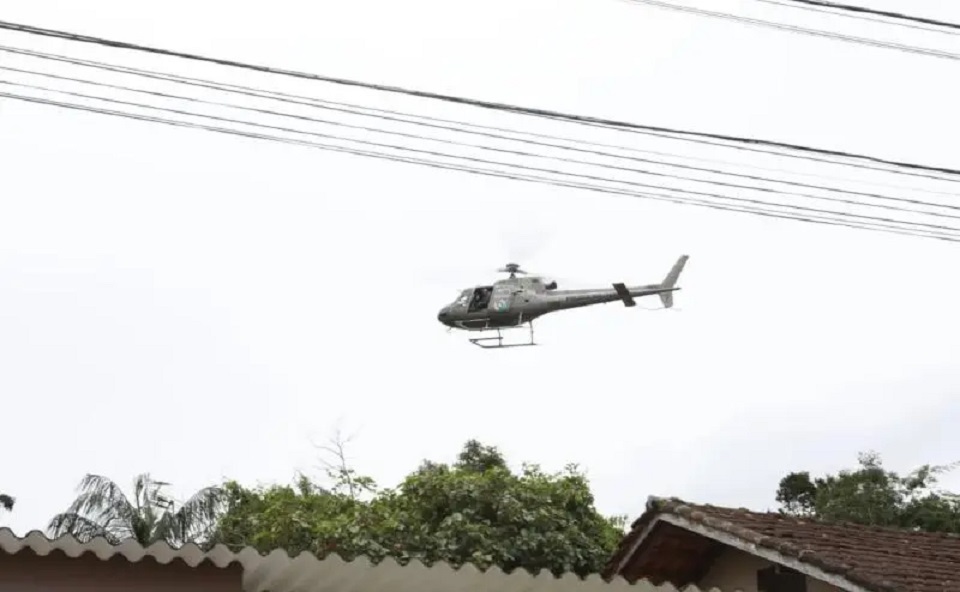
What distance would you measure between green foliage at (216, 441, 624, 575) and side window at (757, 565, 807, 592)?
9121mm

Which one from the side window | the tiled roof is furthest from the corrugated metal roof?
the side window

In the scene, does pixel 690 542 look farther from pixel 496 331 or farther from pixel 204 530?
pixel 496 331

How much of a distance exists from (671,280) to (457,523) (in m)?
6.90

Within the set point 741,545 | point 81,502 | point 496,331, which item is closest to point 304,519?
point 81,502

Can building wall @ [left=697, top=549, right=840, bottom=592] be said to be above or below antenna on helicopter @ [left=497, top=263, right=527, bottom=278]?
below

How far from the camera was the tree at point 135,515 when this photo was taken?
21.3 meters

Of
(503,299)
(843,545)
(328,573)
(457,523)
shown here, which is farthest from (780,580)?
(503,299)

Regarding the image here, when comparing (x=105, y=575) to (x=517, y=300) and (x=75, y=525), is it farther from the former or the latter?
(x=517, y=300)

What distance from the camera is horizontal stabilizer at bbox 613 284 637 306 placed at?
78.1 ft

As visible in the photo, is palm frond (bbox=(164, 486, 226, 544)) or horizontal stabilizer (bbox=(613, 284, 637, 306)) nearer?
palm frond (bbox=(164, 486, 226, 544))

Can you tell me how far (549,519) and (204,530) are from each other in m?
6.10

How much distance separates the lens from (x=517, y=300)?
25688mm

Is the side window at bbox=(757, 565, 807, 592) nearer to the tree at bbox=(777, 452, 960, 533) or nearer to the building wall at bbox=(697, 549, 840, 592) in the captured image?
the building wall at bbox=(697, 549, 840, 592)

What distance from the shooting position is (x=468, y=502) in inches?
890
